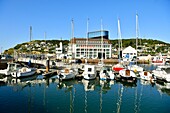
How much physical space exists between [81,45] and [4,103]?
87.3 m

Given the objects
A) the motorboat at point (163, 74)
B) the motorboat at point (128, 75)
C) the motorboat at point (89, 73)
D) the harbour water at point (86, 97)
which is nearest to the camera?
the harbour water at point (86, 97)

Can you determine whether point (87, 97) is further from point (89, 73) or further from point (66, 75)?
point (89, 73)

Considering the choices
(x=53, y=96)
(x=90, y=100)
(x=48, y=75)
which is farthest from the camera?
(x=48, y=75)

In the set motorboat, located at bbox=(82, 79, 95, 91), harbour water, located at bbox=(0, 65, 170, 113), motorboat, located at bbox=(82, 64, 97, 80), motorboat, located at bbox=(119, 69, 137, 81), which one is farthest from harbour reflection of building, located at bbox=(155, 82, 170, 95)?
motorboat, located at bbox=(82, 64, 97, 80)

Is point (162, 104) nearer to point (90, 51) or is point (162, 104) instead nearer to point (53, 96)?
point (53, 96)

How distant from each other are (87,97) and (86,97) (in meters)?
0.14

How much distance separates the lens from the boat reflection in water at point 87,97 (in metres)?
22.2

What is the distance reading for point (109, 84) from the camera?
37.4 m

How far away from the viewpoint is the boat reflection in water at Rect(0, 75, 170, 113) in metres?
22.2

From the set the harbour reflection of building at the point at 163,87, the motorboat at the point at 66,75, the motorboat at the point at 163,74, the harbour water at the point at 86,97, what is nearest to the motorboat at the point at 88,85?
the harbour water at the point at 86,97

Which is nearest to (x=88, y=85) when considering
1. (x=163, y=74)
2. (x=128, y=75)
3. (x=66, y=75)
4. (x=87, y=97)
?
(x=66, y=75)

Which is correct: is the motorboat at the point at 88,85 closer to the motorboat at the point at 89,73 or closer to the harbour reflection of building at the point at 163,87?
the motorboat at the point at 89,73

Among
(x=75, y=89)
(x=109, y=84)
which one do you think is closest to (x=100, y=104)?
(x=75, y=89)

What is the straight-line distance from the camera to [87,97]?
1093 inches
